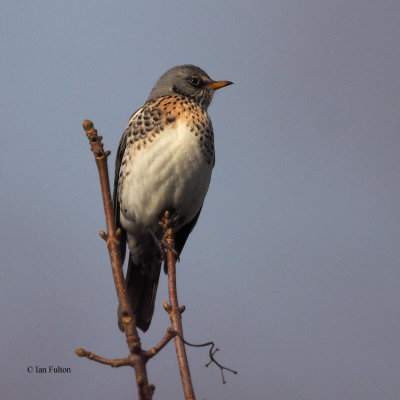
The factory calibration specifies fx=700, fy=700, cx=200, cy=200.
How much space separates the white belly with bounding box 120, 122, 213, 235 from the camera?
17.7 ft

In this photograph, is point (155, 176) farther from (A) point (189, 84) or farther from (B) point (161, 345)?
(B) point (161, 345)

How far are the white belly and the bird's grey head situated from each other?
2.70 ft

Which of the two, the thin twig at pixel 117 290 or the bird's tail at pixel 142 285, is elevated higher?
the bird's tail at pixel 142 285

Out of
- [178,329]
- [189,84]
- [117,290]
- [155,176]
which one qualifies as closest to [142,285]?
[155,176]

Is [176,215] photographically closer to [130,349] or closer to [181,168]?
[181,168]

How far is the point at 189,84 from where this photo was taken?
636 cm

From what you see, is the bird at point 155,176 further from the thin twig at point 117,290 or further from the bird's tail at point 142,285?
the thin twig at point 117,290

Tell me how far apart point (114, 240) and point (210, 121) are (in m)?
3.30

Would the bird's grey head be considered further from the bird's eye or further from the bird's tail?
the bird's tail

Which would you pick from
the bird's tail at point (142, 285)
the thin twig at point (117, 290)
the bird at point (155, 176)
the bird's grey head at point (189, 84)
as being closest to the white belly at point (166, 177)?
the bird at point (155, 176)

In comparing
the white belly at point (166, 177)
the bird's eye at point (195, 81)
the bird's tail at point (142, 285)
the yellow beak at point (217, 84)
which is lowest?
the bird's tail at point (142, 285)

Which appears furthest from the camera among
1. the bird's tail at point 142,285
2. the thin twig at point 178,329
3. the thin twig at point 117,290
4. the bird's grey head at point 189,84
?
the bird's grey head at point 189,84

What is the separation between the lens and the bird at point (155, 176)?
Result: 5.42 meters

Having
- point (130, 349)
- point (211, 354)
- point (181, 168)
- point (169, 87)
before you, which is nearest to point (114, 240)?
point (130, 349)
